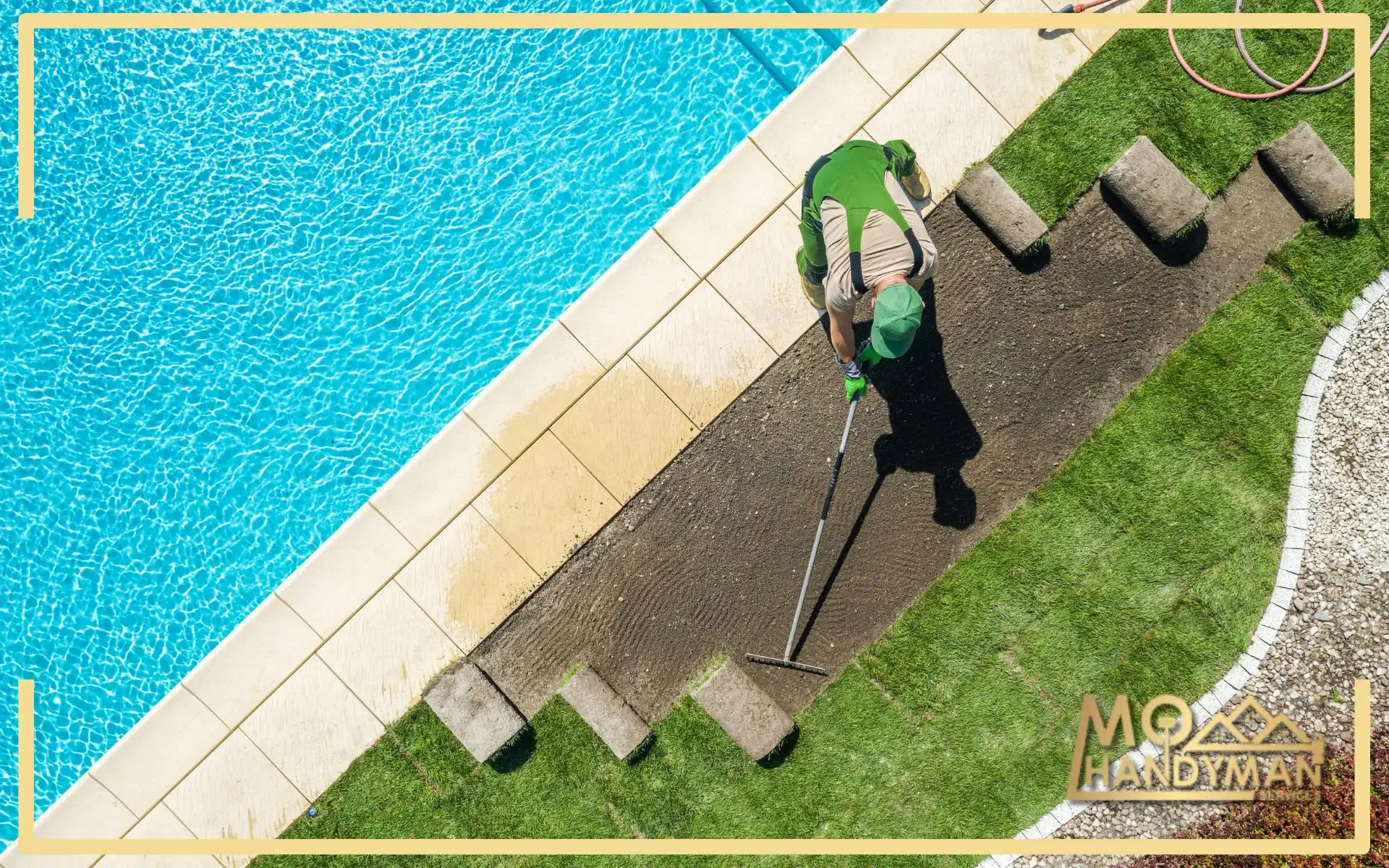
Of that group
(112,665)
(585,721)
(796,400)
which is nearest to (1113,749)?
(796,400)

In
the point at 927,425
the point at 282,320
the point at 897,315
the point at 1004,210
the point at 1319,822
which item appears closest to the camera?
the point at 897,315

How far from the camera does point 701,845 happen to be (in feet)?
29.6

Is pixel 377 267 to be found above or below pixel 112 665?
above

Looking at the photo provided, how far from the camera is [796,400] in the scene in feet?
30.0

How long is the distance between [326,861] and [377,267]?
22.2 feet

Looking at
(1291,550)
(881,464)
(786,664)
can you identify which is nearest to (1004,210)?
(881,464)

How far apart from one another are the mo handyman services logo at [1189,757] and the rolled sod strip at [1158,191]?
5.00 m

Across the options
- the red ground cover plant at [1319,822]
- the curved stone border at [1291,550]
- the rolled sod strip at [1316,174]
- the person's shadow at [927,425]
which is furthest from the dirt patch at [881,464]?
the red ground cover plant at [1319,822]

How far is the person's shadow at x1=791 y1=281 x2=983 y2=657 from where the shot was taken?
9000 mm

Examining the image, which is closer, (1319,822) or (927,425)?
(1319,822)

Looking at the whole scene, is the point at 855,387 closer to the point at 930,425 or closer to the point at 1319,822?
the point at 930,425

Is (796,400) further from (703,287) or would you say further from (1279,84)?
(1279,84)

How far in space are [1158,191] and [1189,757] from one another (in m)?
5.97

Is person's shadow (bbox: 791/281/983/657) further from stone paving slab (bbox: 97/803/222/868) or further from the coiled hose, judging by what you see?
stone paving slab (bbox: 97/803/222/868)
